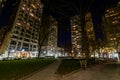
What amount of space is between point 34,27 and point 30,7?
559 inches

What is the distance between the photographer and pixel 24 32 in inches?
3000

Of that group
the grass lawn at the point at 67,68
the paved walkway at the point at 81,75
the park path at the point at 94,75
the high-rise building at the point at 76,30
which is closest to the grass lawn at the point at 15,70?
the paved walkway at the point at 81,75

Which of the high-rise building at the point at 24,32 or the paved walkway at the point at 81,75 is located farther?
the high-rise building at the point at 24,32

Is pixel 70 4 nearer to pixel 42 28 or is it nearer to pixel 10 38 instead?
pixel 42 28

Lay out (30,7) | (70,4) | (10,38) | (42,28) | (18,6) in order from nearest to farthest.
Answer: (70,4) → (42,28) → (10,38) → (18,6) → (30,7)

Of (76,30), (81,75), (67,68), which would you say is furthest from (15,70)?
(76,30)

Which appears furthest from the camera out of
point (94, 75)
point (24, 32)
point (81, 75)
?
point (24, 32)

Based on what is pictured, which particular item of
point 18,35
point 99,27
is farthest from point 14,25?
point 99,27

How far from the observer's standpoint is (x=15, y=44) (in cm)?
6856

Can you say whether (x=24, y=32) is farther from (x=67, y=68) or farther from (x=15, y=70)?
(x=15, y=70)

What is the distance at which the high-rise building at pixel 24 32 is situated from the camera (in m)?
67.2

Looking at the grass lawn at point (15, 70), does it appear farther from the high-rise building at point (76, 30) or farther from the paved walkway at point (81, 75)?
the high-rise building at point (76, 30)

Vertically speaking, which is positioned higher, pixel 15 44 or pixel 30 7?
pixel 30 7

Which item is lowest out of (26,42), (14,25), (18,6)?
(26,42)
